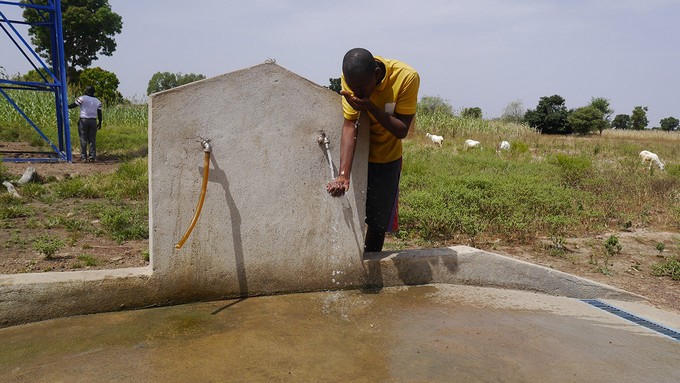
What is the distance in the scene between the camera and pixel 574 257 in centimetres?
497

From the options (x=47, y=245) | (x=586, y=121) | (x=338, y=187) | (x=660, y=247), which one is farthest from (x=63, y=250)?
(x=586, y=121)

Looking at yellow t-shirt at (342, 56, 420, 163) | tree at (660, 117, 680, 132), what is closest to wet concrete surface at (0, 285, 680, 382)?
yellow t-shirt at (342, 56, 420, 163)

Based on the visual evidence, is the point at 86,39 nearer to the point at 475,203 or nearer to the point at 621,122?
the point at 475,203

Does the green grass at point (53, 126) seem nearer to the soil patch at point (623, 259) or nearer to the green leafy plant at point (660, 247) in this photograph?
the soil patch at point (623, 259)

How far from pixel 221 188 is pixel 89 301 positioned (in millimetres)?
905

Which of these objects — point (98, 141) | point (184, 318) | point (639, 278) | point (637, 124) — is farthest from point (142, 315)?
point (637, 124)

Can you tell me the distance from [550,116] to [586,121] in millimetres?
2673

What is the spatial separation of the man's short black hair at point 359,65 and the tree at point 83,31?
30821 millimetres

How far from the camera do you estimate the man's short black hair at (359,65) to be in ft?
9.57

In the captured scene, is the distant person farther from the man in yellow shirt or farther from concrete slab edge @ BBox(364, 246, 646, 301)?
concrete slab edge @ BBox(364, 246, 646, 301)

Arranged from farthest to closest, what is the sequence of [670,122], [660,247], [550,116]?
1. [670,122]
2. [550,116]
3. [660,247]

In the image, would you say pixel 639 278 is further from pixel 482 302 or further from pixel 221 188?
pixel 221 188

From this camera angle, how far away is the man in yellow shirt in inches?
117

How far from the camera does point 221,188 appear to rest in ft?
10.1
